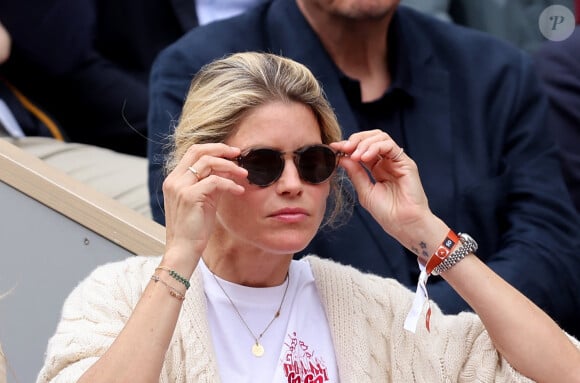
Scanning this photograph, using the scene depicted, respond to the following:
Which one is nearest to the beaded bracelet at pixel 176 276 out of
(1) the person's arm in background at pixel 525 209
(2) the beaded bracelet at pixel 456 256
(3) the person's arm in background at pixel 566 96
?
(2) the beaded bracelet at pixel 456 256

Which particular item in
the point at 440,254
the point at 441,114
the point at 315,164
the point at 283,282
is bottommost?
the point at 441,114

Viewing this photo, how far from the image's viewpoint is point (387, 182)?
294cm

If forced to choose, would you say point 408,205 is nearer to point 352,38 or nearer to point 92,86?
point 352,38

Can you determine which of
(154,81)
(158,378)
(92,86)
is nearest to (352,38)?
(154,81)

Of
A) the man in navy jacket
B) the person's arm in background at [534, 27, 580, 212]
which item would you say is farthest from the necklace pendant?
the person's arm in background at [534, 27, 580, 212]

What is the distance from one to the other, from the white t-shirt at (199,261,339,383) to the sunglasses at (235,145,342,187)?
0.30 m

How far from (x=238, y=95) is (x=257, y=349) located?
542 mm

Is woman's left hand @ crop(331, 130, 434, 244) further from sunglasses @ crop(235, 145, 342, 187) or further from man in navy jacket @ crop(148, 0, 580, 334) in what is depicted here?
man in navy jacket @ crop(148, 0, 580, 334)

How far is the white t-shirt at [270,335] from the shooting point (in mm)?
2779

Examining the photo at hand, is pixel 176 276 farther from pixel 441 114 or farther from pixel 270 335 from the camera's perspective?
pixel 441 114

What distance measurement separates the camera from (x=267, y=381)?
109 inches

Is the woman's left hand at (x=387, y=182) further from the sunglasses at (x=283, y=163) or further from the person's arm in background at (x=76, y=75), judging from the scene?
the person's arm in background at (x=76, y=75)

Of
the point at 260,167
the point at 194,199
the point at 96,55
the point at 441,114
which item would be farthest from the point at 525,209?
the point at 96,55

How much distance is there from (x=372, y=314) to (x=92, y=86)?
6.85ft
